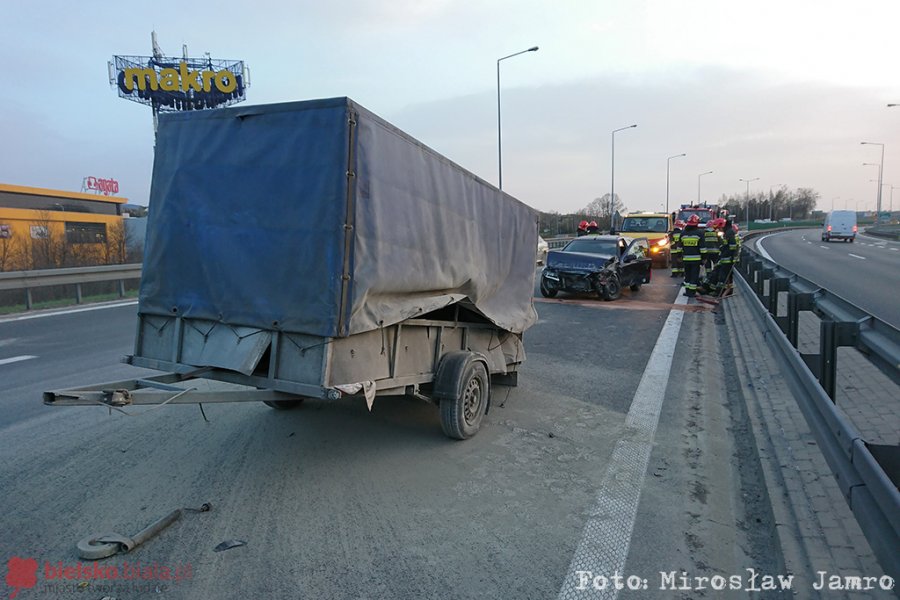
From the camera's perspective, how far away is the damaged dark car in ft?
45.4

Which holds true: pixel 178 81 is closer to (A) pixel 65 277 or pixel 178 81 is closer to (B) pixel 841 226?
(A) pixel 65 277

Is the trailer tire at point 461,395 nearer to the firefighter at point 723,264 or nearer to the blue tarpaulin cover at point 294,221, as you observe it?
the blue tarpaulin cover at point 294,221

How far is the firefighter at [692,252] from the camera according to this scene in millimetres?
14156

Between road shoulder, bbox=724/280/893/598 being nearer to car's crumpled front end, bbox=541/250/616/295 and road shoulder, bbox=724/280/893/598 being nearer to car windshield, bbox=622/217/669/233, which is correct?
car's crumpled front end, bbox=541/250/616/295

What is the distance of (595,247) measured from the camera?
49.4 ft

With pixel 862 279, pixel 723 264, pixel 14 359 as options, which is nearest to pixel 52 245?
pixel 14 359

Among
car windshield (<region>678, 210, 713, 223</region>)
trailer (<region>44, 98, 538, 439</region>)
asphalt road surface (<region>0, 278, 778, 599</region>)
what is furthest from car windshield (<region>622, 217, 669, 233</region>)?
trailer (<region>44, 98, 538, 439</region>)

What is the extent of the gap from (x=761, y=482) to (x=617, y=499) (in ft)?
3.71

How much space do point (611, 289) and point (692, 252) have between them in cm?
233

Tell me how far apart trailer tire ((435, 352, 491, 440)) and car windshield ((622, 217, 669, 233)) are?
1994 centimetres

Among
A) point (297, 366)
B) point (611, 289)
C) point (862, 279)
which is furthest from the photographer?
point (862, 279)

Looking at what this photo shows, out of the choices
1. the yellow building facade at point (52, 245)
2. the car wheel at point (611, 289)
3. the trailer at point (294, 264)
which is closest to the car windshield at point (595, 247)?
the car wheel at point (611, 289)

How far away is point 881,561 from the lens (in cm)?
230

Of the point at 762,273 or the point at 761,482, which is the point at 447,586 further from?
the point at 762,273
